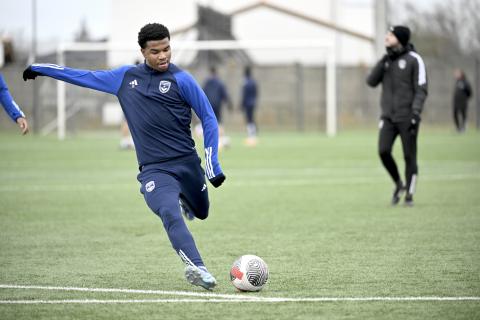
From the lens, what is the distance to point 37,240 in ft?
33.2

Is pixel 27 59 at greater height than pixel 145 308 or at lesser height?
greater

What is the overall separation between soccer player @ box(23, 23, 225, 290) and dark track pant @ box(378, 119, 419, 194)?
5720 mm

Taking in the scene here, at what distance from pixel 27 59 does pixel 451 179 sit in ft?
93.3

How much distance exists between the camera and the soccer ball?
702 centimetres

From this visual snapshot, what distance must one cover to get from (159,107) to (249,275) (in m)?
1.47

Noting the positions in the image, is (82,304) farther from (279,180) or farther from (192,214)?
(279,180)

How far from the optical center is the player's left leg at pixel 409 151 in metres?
12.8

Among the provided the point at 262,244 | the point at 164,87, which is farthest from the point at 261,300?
the point at 262,244

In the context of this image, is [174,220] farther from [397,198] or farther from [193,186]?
[397,198]

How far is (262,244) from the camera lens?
976cm

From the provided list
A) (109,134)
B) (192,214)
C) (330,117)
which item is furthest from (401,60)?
(109,134)

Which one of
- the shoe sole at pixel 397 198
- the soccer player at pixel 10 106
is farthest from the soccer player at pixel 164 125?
the shoe sole at pixel 397 198

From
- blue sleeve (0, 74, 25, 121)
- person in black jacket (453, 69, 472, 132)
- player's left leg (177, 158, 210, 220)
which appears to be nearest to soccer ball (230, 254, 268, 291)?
player's left leg (177, 158, 210, 220)

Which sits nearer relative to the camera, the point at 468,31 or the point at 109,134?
the point at 109,134
